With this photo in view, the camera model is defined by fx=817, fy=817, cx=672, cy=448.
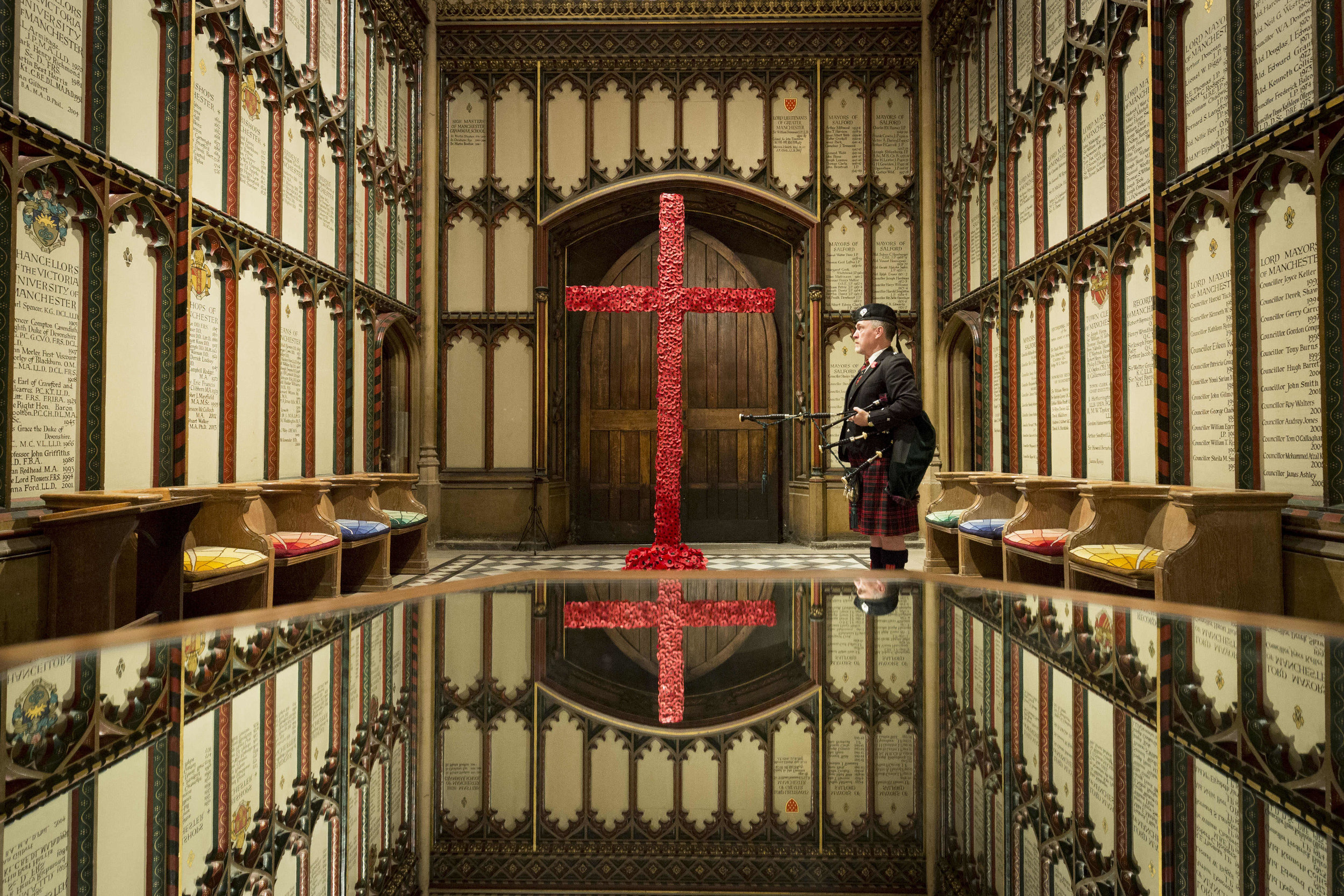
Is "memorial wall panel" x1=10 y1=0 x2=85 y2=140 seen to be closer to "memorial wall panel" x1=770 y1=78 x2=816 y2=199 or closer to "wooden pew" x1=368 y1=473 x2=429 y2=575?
"wooden pew" x1=368 y1=473 x2=429 y2=575

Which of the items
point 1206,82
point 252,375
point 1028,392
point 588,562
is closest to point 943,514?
point 1028,392

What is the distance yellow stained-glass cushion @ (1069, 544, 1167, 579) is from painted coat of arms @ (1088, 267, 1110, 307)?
1.81 m

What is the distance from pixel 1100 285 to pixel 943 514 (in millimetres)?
1996

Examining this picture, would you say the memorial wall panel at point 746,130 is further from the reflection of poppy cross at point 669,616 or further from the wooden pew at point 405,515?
the reflection of poppy cross at point 669,616

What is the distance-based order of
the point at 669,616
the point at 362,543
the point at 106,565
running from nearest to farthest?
the point at 669,616, the point at 106,565, the point at 362,543

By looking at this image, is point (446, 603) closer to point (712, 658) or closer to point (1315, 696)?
point (712, 658)

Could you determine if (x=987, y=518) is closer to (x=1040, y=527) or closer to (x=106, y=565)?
(x=1040, y=527)

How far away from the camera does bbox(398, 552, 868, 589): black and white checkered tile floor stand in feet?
21.6

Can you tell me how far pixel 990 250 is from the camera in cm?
705

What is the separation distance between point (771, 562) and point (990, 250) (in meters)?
3.30

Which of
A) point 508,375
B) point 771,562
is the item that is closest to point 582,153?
point 508,375

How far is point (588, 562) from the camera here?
725 centimetres

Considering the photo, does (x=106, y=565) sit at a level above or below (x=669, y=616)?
below

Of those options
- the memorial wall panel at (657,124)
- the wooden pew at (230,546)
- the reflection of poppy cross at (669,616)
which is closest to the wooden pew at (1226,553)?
the reflection of poppy cross at (669,616)
